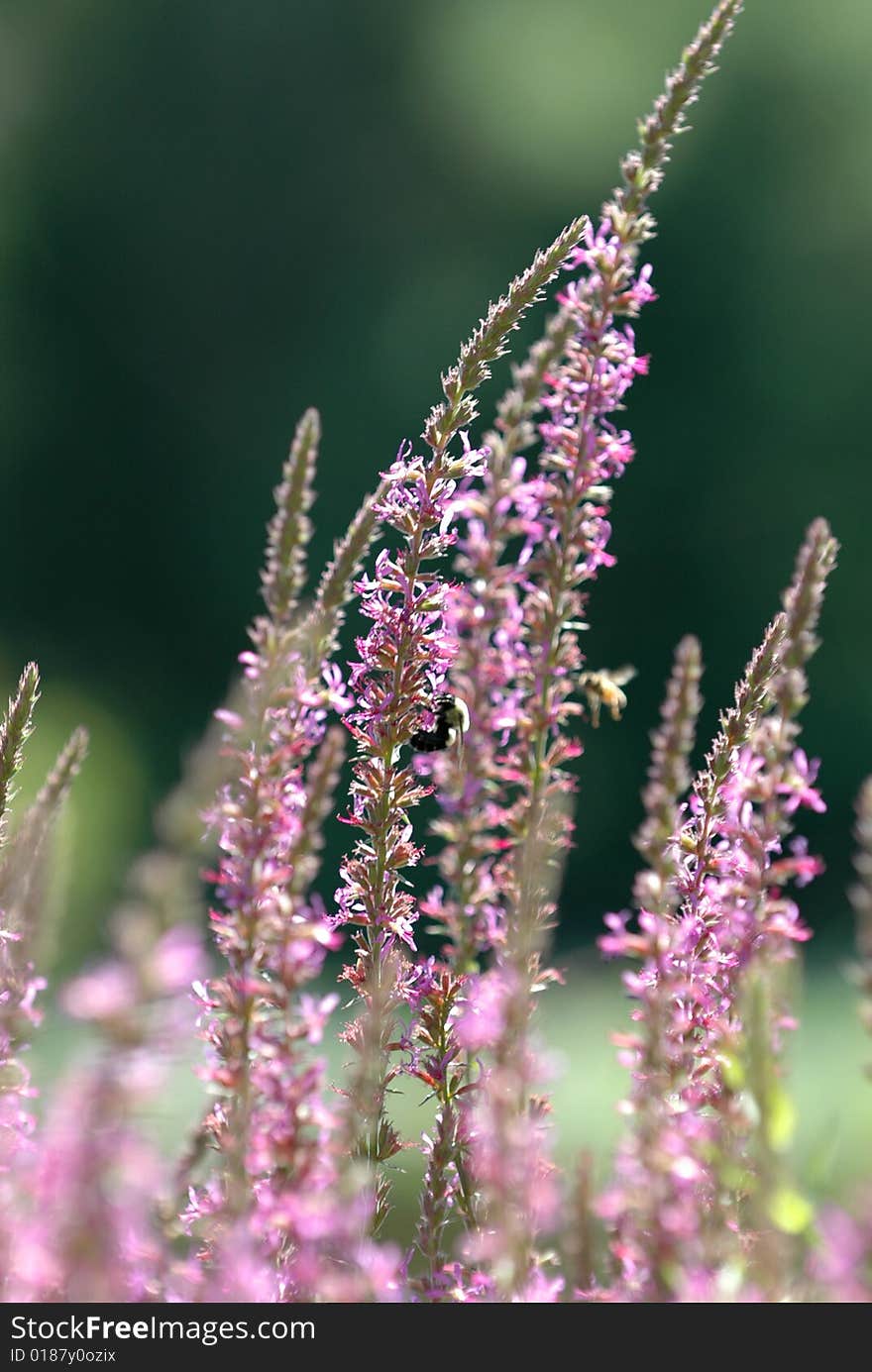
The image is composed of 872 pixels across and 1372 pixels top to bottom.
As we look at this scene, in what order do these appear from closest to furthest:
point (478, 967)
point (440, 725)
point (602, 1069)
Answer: point (478, 967) < point (440, 725) < point (602, 1069)

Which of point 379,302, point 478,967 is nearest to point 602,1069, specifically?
point 379,302

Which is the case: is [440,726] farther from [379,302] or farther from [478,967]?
[379,302]

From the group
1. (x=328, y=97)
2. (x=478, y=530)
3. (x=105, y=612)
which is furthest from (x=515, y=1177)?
(x=328, y=97)

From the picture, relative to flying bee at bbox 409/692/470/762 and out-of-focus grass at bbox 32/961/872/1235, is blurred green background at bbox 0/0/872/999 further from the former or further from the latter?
flying bee at bbox 409/692/470/762

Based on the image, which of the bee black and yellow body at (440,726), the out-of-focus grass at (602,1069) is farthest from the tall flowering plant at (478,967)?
the out-of-focus grass at (602,1069)

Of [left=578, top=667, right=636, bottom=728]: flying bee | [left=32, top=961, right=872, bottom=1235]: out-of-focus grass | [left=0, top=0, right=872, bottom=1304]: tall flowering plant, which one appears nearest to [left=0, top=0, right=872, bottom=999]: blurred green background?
[left=32, top=961, right=872, bottom=1235]: out-of-focus grass

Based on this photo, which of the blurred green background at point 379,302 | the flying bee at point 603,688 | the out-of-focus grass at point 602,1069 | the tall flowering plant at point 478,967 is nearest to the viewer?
the tall flowering plant at point 478,967

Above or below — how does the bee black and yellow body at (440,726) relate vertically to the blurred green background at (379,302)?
below

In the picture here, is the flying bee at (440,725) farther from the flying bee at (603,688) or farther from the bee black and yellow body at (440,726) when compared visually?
the flying bee at (603,688)
